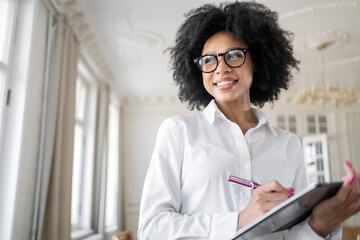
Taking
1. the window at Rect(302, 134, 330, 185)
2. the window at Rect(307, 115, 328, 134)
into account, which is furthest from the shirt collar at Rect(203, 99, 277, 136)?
the window at Rect(307, 115, 328, 134)

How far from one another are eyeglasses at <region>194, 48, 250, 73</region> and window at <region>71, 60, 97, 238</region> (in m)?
3.68

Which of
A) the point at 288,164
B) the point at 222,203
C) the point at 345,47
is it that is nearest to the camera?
the point at 222,203

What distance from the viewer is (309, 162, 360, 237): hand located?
68 centimetres

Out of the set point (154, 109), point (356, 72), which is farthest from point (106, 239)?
point (356, 72)

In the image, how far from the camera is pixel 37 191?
111 inches

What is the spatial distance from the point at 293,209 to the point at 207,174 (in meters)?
0.30

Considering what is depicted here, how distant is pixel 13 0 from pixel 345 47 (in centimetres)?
455

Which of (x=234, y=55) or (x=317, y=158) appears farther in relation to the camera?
(x=317, y=158)

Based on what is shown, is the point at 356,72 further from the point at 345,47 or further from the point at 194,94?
the point at 194,94

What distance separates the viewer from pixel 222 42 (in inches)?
45.4

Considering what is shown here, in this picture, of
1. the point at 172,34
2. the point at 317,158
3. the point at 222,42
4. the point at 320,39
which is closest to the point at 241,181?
the point at 222,42

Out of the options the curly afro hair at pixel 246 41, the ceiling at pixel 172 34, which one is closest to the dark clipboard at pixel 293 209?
the curly afro hair at pixel 246 41

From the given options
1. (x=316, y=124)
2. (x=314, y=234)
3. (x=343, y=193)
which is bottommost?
(x=314, y=234)

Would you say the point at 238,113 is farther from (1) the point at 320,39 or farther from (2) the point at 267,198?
(1) the point at 320,39
